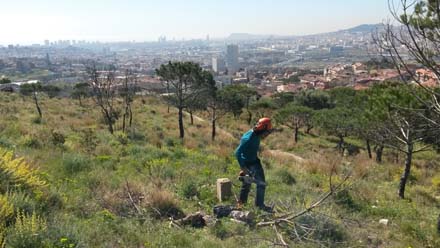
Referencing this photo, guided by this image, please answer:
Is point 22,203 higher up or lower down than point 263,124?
lower down

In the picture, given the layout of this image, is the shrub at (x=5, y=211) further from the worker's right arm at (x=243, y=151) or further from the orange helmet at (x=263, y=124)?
the orange helmet at (x=263, y=124)

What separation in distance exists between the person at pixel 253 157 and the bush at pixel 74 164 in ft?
9.92

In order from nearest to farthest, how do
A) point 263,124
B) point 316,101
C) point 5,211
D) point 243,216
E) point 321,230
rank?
point 5,211, point 321,230, point 243,216, point 263,124, point 316,101

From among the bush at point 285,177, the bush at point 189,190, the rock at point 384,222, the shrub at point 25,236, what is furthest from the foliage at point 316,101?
the shrub at point 25,236

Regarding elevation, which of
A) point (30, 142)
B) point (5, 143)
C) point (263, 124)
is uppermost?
point (263, 124)

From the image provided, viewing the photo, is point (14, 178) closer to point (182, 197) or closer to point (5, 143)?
point (182, 197)

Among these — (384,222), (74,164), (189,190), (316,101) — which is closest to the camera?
(384,222)

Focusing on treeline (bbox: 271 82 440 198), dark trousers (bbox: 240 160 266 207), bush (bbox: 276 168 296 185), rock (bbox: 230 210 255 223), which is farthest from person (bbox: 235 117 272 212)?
bush (bbox: 276 168 296 185)

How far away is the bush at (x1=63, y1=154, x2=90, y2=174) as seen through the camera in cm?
651

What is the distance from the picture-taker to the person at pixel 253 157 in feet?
17.4

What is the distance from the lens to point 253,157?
17.9 feet

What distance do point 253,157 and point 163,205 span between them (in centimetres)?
146

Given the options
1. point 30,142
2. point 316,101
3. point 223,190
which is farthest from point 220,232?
point 316,101

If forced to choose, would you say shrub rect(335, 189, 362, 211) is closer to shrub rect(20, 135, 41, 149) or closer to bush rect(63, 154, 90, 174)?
bush rect(63, 154, 90, 174)
